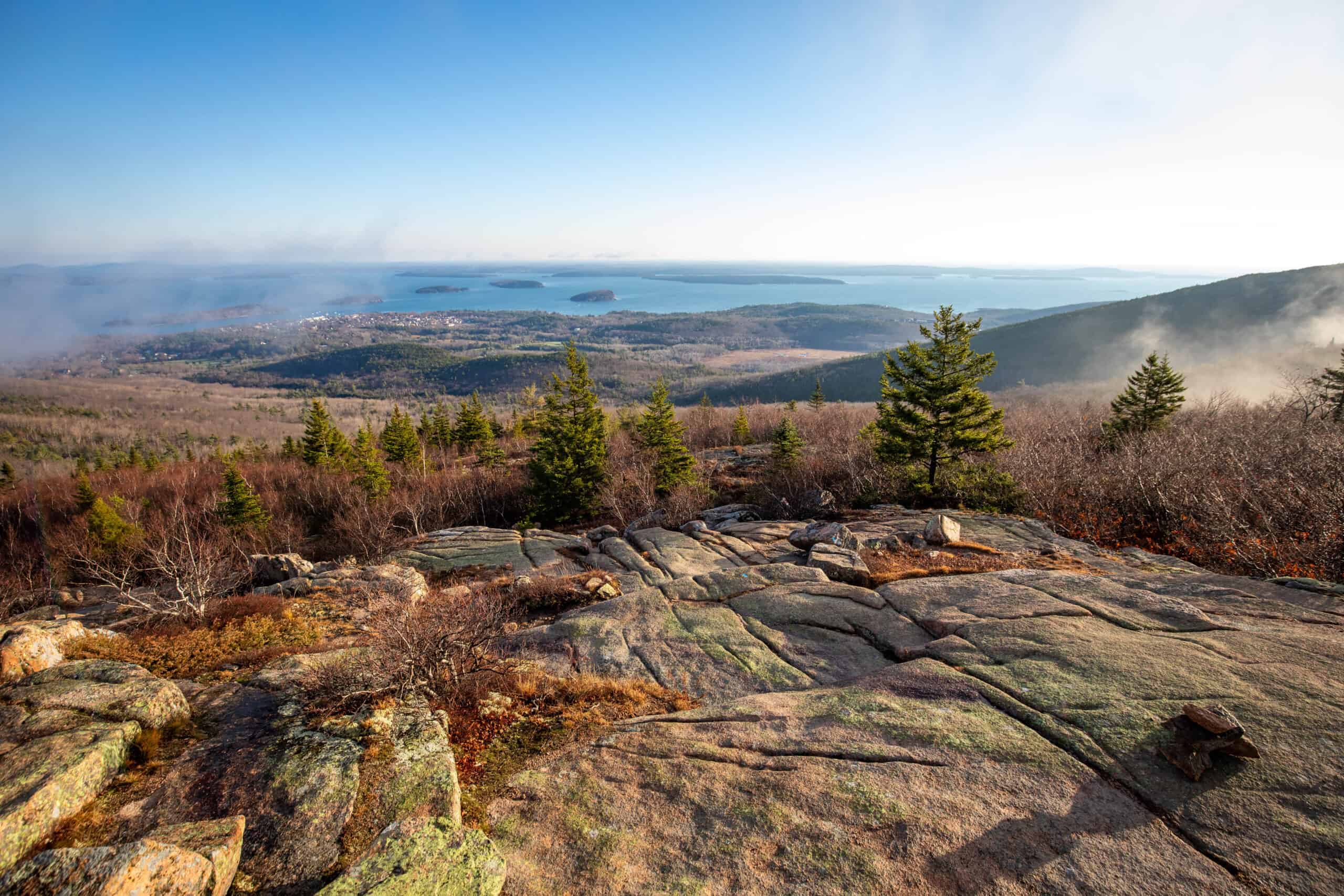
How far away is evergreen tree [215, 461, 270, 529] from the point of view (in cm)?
3044

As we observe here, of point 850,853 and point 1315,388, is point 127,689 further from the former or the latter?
point 1315,388

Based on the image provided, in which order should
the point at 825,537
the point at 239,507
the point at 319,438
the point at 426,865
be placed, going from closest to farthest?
the point at 426,865, the point at 825,537, the point at 239,507, the point at 319,438

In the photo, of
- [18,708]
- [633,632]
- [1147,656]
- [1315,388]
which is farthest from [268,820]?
[1315,388]

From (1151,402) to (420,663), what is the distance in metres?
39.7

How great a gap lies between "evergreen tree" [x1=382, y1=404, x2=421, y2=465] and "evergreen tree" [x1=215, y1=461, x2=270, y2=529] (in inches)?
567

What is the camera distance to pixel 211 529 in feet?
101

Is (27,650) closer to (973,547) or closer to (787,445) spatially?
(973,547)

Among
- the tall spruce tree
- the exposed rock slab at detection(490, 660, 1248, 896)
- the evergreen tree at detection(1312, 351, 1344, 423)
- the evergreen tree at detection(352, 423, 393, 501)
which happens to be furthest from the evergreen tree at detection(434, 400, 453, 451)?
the evergreen tree at detection(1312, 351, 1344, 423)

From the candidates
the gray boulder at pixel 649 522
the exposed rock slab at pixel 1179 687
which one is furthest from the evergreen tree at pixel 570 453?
the exposed rock slab at pixel 1179 687

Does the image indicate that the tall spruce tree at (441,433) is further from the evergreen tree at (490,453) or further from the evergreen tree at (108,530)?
the evergreen tree at (108,530)

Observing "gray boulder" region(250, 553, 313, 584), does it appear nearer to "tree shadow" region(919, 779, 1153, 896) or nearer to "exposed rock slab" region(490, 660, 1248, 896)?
"exposed rock slab" region(490, 660, 1248, 896)

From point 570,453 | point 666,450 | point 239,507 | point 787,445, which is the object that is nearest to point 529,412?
point 570,453

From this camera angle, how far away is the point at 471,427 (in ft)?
160

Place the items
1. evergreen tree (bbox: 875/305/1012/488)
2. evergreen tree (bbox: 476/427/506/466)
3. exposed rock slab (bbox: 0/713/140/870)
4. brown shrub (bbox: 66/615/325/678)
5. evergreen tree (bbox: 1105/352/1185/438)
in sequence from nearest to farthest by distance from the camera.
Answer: exposed rock slab (bbox: 0/713/140/870) < brown shrub (bbox: 66/615/325/678) < evergreen tree (bbox: 875/305/1012/488) < evergreen tree (bbox: 1105/352/1185/438) < evergreen tree (bbox: 476/427/506/466)
